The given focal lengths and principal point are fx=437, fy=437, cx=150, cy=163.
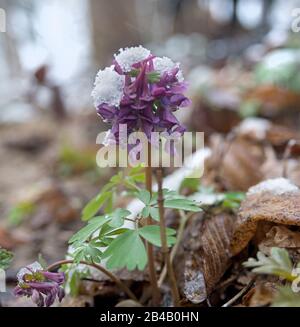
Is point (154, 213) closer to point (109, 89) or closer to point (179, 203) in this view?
point (179, 203)

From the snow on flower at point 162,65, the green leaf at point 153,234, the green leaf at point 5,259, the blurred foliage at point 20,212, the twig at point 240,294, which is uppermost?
the snow on flower at point 162,65

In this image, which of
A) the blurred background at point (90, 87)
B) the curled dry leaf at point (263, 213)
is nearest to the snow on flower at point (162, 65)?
the curled dry leaf at point (263, 213)

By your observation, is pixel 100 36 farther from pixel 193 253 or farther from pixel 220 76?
pixel 193 253

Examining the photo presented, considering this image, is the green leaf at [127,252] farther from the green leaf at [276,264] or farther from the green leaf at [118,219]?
the green leaf at [276,264]

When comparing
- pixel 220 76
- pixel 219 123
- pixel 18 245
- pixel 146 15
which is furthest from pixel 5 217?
pixel 146 15

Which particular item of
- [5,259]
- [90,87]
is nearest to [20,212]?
[5,259]
